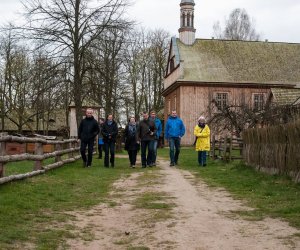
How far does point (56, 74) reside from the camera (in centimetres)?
2484

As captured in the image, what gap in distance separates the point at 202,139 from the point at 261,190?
282 inches

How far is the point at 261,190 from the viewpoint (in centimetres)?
998

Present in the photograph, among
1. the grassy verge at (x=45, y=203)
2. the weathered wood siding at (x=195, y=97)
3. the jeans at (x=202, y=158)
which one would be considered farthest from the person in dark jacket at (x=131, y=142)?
the weathered wood siding at (x=195, y=97)

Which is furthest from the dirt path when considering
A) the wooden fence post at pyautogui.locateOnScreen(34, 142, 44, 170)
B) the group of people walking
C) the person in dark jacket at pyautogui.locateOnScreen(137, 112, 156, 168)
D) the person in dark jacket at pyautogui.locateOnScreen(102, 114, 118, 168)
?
the person in dark jacket at pyautogui.locateOnScreen(137, 112, 156, 168)

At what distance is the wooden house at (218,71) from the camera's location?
40969mm

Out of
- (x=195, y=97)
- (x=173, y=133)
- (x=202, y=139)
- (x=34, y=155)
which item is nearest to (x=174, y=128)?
(x=173, y=133)

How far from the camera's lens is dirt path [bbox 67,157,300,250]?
18.4ft

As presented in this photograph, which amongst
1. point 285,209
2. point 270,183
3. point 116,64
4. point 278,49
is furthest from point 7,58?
point 285,209

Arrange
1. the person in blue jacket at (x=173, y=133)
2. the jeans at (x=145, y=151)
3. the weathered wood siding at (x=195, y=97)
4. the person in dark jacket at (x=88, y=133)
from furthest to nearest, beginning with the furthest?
the weathered wood siding at (x=195, y=97) < the person in blue jacket at (x=173, y=133) < the jeans at (x=145, y=151) < the person in dark jacket at (x=88, y=133)

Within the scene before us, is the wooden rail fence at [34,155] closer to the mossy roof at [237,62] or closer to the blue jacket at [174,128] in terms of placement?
the blue jacket at [174,128]

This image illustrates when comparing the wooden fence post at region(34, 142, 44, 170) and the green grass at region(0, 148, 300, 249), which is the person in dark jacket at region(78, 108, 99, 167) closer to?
the green grass at region(0, 148, 300, 249)

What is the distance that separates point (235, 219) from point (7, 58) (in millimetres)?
37296

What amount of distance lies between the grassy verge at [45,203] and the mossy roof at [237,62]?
96.3 ft

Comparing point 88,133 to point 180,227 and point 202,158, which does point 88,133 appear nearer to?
point 202,158
